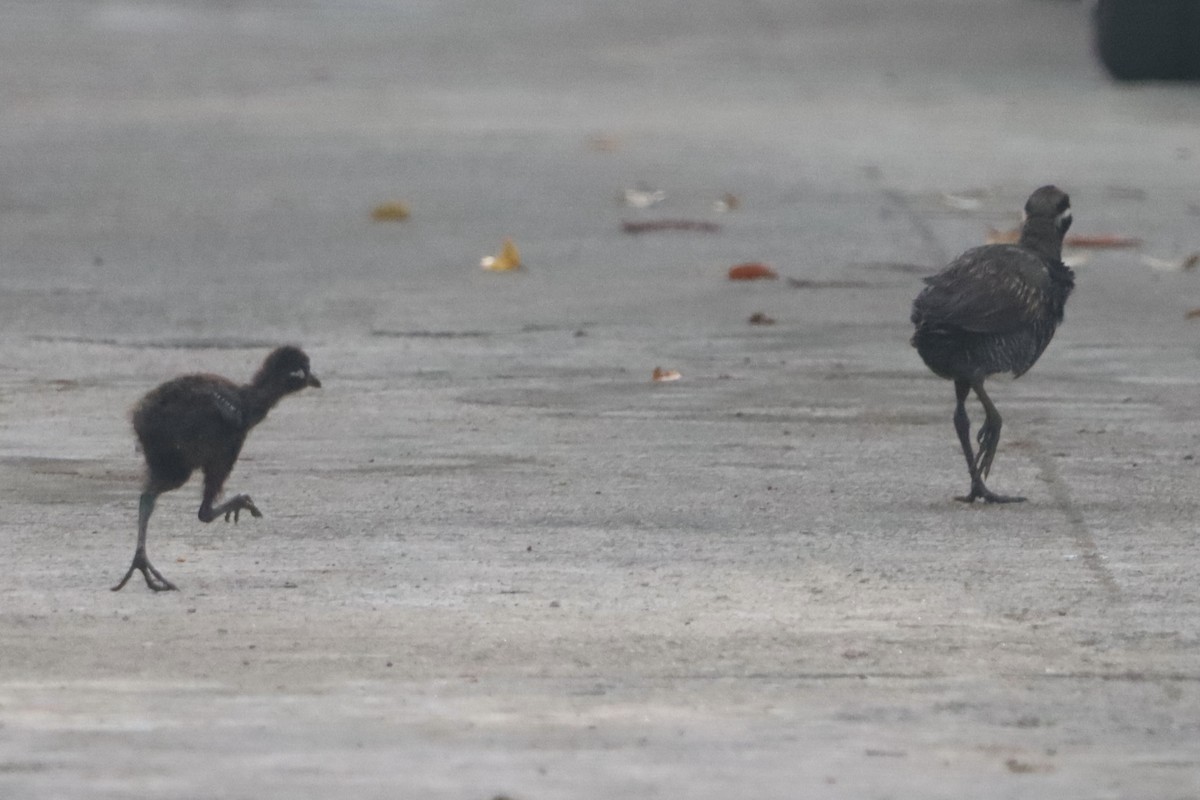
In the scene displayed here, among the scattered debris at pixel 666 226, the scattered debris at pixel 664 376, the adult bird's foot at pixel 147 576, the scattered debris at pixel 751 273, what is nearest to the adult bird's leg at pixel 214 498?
the adult bird's foot at pixel 147 576

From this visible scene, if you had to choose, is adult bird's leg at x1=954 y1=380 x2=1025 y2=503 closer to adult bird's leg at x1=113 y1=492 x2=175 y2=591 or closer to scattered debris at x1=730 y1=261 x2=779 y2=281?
adult bird's leg at x1=113 y1=492 x2=175 y2=591

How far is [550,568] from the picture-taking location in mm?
6625

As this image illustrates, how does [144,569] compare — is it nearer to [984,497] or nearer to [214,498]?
[214,498]

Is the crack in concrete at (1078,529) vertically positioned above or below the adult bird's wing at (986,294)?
below

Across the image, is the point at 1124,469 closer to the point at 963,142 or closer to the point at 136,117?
the point at 963,142

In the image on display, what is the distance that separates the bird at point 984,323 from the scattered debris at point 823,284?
4.07m

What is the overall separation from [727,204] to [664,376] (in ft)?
18.0

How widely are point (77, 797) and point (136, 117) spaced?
16.0m

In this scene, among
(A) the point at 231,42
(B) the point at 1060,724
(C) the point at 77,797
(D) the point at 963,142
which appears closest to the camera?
(C) the point at 77,797

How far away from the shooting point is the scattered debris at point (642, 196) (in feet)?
49.3

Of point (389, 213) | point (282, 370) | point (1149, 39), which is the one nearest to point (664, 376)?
point (282, 370)

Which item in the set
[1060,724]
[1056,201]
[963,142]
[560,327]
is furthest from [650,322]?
[963,142]

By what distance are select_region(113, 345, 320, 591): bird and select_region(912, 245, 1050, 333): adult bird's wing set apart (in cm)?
204

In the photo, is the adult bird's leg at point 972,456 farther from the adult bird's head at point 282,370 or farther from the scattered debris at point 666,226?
the scattered debris at point 666,226
